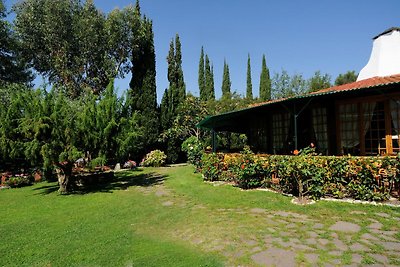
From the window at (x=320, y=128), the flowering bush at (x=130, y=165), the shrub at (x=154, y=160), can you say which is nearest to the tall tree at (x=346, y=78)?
the shrub at (x=154, y=160)

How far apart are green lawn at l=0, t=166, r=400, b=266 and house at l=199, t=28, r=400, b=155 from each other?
3.50m

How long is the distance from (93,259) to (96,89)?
2246cm

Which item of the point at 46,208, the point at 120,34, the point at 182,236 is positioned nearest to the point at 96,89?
the point at 120,34

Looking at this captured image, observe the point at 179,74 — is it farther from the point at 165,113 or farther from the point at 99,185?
the point at 99,185

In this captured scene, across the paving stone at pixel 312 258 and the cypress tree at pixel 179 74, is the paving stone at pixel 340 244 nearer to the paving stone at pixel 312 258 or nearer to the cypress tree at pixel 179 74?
the paving stone at pixel 312 258

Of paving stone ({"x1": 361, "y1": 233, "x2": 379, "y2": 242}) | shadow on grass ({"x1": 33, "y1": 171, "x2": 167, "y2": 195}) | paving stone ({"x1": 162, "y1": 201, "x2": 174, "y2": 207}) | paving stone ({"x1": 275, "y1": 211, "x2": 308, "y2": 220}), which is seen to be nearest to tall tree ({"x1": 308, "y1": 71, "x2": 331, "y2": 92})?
shadow on grass ({"x1": 33, "y1": 171, "x2": 167, "y2": 195})

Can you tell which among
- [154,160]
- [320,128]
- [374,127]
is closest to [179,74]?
[154,160]

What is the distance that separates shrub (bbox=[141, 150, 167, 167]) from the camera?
21.8m

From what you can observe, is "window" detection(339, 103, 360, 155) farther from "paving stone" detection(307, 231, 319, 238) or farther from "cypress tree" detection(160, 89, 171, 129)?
"cypress tree" detection(160, 89, 171, 129)

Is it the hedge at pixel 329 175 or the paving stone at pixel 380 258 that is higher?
the hedge at pixel 329 175

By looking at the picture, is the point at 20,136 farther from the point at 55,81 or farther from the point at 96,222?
the point at 55,81

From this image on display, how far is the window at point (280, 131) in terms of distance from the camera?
12789 millimetres

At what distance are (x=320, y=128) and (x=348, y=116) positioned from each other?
125cm

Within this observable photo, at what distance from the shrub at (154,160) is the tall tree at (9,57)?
11.6 m
